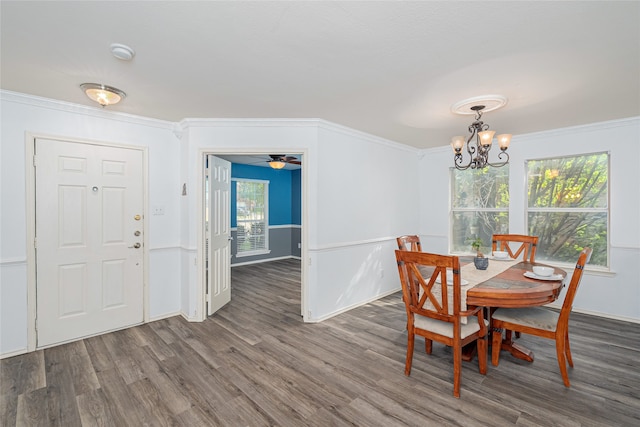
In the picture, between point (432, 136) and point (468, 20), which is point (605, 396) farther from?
point (432, 136)

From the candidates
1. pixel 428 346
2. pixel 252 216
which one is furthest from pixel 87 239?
pixel 252 216

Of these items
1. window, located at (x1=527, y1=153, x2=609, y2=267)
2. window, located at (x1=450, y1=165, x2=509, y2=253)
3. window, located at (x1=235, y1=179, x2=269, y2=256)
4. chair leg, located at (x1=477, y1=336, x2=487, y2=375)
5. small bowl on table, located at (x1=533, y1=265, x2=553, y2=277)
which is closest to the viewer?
chair leg, located at (x1=477, y1=336, x2=487, y2=375)

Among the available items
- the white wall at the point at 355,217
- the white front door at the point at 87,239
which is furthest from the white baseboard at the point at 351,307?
the white front door at the point at 87,239

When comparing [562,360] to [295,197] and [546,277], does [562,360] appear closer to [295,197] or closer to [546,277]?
[546,277]

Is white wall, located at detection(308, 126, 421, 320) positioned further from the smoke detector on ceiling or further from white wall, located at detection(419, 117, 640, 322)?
the smoke detector on ceiling

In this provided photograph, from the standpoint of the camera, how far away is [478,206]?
477 cm

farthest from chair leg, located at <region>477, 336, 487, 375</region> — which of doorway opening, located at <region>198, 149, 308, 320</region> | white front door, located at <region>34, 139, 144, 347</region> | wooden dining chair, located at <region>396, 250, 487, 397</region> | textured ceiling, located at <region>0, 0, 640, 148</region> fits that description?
doorway opening, located at <region>198, 149, 308, 320</region>

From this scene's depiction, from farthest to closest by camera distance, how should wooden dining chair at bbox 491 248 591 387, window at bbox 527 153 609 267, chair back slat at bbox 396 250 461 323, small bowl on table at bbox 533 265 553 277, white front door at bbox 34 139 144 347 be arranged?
1. window at bbox 527 153 609 267
2. white front door at bbox 34 139 144 347
3. small bowl on table at bbox 533 265 553 277
4. wooden dining chair at bbox 491 248 591 387
5. chair back slat at bbox 396 250 461 323

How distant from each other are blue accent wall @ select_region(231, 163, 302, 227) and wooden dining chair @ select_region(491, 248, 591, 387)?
575cm

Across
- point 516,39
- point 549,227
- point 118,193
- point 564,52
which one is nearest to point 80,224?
point 118,193

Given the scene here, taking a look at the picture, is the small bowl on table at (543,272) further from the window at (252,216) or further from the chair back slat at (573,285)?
the window at (252,216)

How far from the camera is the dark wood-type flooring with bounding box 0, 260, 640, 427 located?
77.1 inches

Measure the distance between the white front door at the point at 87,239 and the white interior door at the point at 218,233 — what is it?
29.7 inches

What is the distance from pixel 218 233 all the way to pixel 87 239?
1361mm
